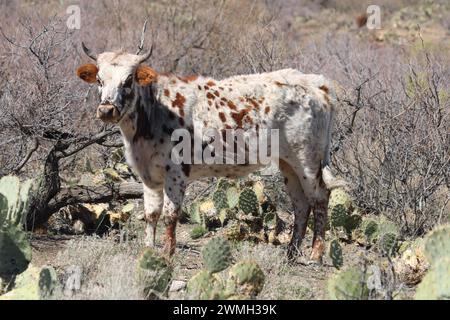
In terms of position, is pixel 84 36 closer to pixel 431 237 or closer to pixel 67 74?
pixel 67 74

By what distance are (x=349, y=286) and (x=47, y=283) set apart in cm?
217

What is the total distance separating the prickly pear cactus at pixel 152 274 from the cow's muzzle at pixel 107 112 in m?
1.45

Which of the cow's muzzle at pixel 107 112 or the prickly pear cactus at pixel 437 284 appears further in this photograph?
the cow's muzzle at pixel 107 112

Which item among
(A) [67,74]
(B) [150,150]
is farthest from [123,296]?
(A) [67,74]

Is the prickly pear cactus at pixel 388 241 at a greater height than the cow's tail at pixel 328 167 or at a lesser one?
lesser

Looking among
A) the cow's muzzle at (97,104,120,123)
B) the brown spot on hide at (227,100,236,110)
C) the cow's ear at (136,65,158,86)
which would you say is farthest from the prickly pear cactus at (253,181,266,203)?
the cow's muzzle at (97,104,120,123)

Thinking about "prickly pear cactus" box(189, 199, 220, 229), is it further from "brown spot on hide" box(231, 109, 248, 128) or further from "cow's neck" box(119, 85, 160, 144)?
"cow's neck" box(119, 85, 160, 144)

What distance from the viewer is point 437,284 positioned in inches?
225

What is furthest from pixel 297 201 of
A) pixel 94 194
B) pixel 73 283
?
pixel 73 283

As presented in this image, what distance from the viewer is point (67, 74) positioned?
551 inches

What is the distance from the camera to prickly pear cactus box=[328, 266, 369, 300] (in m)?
6.03

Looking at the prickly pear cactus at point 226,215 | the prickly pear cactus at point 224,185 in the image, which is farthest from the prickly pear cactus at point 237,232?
the prickly pear cactus at point 224,185

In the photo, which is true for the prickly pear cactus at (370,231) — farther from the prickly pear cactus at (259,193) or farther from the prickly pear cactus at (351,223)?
the prickly pear cactus at (259,193)

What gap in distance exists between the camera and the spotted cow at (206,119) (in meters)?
7.89
